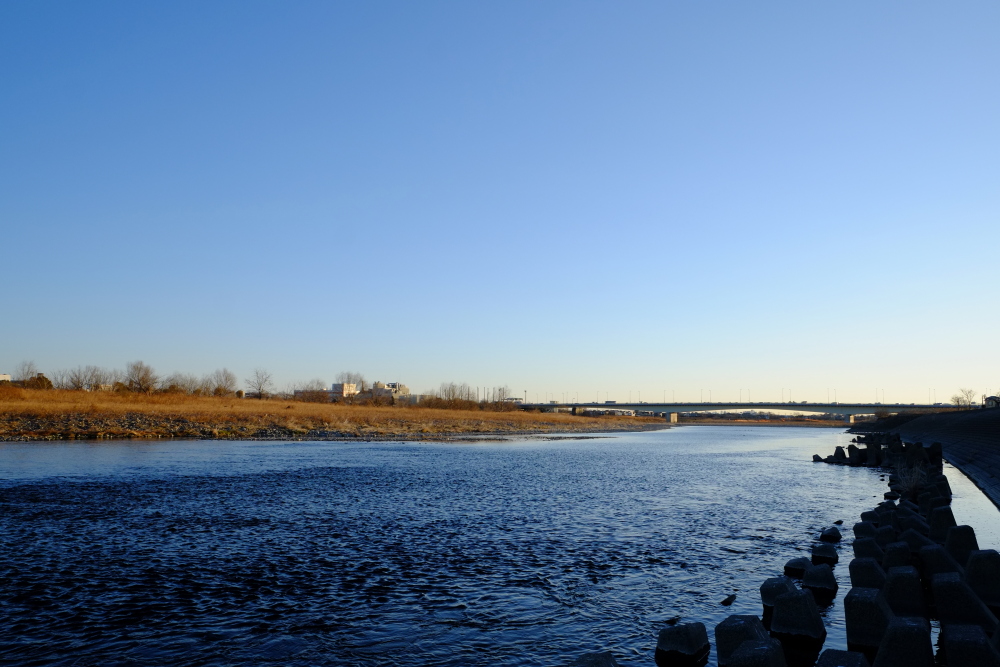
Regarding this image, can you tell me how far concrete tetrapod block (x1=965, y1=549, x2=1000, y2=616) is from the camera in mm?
12117

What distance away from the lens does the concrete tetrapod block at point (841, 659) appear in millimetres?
8461

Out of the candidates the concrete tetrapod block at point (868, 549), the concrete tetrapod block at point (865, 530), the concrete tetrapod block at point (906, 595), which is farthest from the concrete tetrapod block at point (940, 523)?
the concrete tetrapod block at point (906, 595)

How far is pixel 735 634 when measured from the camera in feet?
29.9

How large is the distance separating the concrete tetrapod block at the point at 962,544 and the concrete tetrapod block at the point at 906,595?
403cm

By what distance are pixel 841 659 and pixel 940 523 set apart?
1137 centimetres

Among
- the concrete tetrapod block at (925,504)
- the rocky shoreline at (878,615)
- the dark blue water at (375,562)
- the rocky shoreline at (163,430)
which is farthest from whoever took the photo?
the rocky shoreline at (163,430)

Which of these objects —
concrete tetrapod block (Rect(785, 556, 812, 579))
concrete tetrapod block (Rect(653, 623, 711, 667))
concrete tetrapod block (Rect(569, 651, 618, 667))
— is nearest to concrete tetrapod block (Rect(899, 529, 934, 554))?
concrete tetrapod block (Rect(785, 556, 812, 579))

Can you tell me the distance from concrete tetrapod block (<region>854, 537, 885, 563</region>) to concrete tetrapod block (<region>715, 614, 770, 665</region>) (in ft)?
24.5

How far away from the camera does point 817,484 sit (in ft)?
117

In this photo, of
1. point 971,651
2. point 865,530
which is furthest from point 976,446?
point 971,651

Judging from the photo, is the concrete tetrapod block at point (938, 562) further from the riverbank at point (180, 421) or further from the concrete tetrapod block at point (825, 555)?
the riverbank at point (180, 421)

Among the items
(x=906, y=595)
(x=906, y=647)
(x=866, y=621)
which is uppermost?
(x=906, y=647)

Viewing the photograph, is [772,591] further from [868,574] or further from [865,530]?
[865,530]

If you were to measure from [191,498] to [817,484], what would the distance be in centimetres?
2944
